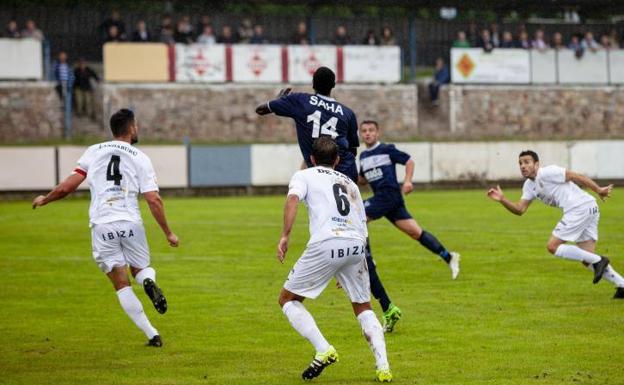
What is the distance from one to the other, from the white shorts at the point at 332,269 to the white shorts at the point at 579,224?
580 centimetres

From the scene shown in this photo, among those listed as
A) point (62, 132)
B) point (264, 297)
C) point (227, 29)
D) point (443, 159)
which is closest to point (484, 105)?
point (443, 159)

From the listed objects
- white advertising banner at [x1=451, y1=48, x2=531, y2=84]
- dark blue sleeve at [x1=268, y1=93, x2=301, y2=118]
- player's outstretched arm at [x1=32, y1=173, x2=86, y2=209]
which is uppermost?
white advertising banner at [x1=451, y1=48, x2=531, y2=84]

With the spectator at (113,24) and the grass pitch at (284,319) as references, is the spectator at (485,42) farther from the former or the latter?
the grass pitch at (284,319)

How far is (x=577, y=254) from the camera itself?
15195 mm

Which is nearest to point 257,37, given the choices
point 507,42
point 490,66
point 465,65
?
point 465,65

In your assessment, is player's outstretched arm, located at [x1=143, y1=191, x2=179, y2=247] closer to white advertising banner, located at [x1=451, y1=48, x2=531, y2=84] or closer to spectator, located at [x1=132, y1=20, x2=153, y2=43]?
spectator, located at [x1=132, y1=20, x2=153, y2=43]

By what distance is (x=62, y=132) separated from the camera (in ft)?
144

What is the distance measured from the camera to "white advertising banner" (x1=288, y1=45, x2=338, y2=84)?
45.8 meters

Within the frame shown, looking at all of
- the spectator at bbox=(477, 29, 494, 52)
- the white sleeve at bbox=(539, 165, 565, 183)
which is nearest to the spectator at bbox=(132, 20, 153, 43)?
the spectator at bbox=(477, 29, 494, 52)

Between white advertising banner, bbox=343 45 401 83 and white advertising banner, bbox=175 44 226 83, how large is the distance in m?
4.98

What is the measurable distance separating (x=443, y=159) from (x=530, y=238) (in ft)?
65.4

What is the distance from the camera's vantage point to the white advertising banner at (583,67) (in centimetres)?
4984

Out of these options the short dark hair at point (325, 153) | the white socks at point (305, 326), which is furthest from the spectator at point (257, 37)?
the white socks at point (305, 326)

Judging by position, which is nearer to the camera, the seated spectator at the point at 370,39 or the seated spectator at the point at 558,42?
the seated spectator at the point at 370,39
